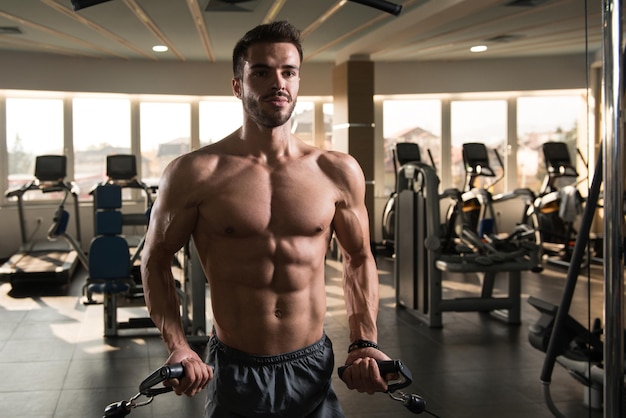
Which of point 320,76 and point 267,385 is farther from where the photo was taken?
point 320,76

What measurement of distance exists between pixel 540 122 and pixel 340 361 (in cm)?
695

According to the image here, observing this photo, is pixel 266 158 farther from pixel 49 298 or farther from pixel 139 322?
pixel 49 298

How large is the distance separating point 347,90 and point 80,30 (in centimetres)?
294

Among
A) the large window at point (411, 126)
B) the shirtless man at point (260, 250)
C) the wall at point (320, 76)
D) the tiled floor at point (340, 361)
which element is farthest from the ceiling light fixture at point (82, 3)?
the large window at point (411, 126)

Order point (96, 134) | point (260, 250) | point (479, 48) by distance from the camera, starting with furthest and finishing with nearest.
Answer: point (96, 134) → point (479, 48) → point (260, 250)

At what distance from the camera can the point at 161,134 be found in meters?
9.95

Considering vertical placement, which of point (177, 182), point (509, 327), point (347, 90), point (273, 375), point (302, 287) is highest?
point (347, 90)

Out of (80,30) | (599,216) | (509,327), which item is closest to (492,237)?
(509,327)

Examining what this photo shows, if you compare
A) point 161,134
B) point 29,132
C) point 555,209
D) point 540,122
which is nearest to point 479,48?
point 555,209

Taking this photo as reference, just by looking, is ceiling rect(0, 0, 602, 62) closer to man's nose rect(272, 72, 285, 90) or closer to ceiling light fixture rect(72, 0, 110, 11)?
ceiling light fixture rect(72, 0, 110, 11)

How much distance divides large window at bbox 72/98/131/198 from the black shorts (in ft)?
27.8

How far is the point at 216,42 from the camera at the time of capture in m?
7.84

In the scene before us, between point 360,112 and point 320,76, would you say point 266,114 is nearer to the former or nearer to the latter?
point 360,112

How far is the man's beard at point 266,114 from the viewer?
5.23 feet
